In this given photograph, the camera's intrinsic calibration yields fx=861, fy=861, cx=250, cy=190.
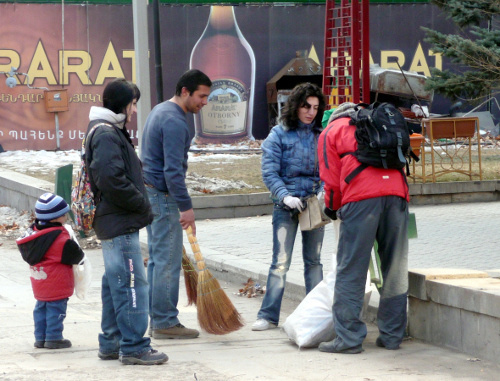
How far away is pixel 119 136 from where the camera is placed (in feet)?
18.0

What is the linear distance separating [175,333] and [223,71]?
17.7 m

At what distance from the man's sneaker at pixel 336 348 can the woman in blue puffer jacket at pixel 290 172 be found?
91cm

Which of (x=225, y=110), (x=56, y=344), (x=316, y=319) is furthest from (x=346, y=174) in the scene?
(x=225, y=110)

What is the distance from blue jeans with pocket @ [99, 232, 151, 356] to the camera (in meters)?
5.50

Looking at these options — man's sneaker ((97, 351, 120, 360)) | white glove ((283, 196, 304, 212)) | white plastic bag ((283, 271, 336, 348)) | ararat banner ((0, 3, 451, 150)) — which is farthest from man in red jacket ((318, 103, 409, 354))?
ararat banner ((0, 3, 451, 150))

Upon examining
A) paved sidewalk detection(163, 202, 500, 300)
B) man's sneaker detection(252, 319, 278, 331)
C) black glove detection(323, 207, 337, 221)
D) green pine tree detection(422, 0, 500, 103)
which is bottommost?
man's sneaker detection(252, 319, 278, 331)

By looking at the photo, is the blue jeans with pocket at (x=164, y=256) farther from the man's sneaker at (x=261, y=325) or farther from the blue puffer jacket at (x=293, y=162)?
the blue puffer jacket at (x=293, y=162)

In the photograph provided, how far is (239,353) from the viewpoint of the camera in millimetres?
5926

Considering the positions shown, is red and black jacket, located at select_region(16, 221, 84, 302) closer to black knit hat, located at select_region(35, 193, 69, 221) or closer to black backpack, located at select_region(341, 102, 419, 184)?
black knit hat, located at select_region(35, 193, 69, 221)

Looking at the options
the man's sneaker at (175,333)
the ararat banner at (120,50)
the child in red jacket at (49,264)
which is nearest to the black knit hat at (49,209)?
the child in red jacket at (49,264)

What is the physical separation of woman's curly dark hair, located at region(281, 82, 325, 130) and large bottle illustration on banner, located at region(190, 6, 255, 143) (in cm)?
1689

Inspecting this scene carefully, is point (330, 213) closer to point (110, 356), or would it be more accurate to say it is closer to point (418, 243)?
point (110, 356)

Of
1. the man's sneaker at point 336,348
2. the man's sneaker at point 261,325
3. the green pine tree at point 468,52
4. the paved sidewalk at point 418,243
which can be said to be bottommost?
the man's sneaker at point 261,325

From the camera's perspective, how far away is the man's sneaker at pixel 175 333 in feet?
21.1
